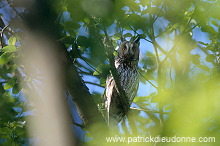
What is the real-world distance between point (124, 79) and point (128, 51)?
0.37 m

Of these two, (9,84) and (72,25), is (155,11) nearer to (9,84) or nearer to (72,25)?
(72,25)

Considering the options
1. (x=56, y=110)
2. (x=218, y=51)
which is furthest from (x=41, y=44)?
(x=218, y=51)

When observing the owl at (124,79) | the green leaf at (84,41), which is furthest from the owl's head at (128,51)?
the green leaf at (84,41)

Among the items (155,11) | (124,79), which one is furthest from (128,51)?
(155,11)

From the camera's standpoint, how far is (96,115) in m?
1.95

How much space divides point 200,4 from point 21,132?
1.41 meters

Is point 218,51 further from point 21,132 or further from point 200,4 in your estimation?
point 21,132

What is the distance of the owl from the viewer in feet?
10.0

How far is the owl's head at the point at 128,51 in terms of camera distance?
3.29m

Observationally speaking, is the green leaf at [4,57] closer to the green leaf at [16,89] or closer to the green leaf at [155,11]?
the green leaf at [16,89]

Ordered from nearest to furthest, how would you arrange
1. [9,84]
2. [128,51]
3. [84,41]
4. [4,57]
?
[84,41] < [4,57] < [9,84] < [128,51]

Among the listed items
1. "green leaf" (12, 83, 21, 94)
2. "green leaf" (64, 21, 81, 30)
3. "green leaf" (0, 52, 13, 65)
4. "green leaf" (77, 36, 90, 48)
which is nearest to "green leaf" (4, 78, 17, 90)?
"green leaf" (12, 83, 21, 94)

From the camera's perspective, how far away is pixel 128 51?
3.33 meters

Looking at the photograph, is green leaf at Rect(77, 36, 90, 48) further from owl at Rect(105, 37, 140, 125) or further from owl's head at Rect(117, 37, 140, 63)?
owl's head at Rect(117, 37, 140, 63)
